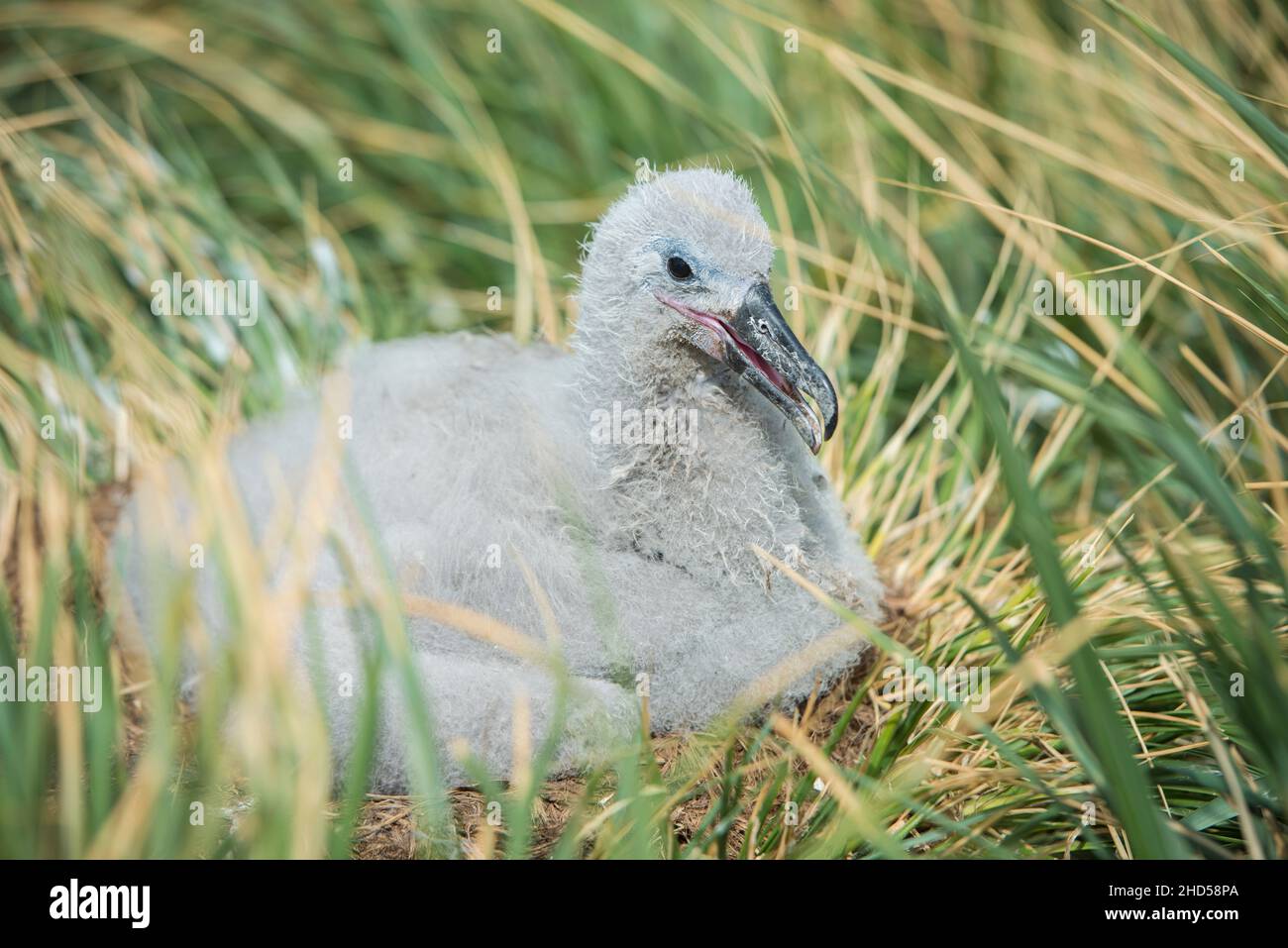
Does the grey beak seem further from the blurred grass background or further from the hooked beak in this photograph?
the blurred grass background

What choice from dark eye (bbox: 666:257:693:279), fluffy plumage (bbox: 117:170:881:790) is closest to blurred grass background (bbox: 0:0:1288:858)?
fluffy plumage (bbox: 117:170:881:790)

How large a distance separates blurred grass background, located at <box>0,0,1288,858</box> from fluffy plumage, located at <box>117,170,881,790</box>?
158 mm

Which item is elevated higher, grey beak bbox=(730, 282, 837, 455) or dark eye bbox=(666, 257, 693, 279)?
dark eye bbox=(666, 257, 693, 279)

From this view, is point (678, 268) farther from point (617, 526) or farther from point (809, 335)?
point (809, 335)

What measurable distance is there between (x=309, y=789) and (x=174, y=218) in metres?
Answer: 2.85

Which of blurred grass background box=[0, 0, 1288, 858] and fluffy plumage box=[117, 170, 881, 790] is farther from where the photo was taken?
fluffy plumage box=[117, 170, 881, 790]

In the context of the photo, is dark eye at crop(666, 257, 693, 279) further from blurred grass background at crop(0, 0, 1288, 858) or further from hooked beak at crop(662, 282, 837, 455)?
blurred grass background at crop(0, 0, 1288, 858)

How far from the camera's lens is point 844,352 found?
384cm

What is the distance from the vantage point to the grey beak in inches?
98.6

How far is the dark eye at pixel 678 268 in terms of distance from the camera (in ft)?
8.43

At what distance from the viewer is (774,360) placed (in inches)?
99.3

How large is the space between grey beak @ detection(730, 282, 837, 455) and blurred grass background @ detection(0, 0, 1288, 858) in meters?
0.26
